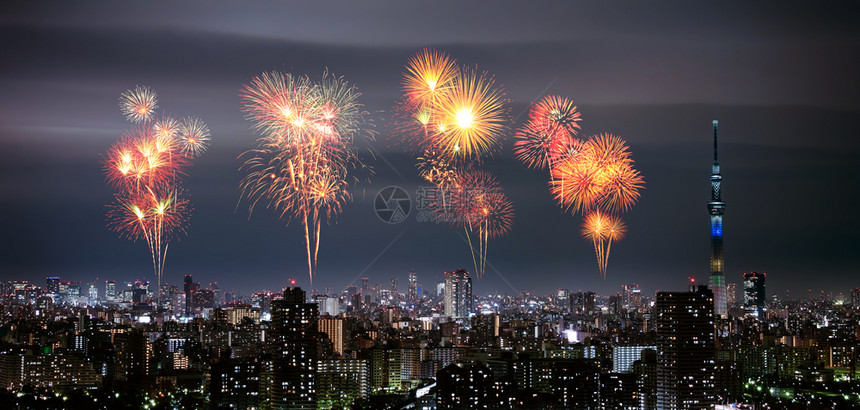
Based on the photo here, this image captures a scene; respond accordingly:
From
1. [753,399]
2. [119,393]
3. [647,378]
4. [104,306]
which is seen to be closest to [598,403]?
[647,378]

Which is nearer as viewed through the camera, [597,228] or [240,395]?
[597,228]

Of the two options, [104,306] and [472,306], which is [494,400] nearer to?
[472,306]

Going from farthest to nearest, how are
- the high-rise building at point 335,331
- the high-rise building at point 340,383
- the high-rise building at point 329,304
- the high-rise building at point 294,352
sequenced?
the high-rise building at point 329,304, the high-rise building at point 335,331, the high-rise building at point 340,383, the high-rise building at point 294,352

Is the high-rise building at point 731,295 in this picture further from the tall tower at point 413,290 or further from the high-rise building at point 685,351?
the high-rise building at point 685,351

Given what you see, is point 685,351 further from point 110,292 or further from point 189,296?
point 110,292

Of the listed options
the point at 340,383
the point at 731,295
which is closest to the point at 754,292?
the point at 731,295

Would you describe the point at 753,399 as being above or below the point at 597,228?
below

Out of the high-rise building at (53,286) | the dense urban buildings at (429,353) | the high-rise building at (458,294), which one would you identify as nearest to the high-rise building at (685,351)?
the dense urban buildings at (429,353)
